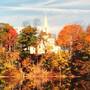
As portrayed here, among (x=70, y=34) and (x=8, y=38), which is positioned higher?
(x=70, y=34)

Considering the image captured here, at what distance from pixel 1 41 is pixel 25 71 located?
5.71 m

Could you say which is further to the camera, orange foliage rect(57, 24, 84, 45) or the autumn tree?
the autumn tree

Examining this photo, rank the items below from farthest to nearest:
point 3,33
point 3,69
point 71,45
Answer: point 3,33 < point 71,45 < point 3,69

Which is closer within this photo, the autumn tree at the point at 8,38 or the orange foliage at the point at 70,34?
the orange foliage at the point at 70,34

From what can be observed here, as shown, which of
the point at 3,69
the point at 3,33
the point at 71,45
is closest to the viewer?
the point at 3,69

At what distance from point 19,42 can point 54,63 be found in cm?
504

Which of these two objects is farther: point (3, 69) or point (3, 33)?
point (3, 33)

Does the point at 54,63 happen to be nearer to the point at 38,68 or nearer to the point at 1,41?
the point at 38,68

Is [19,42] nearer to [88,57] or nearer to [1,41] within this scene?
[1,41]

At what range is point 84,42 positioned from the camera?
52.6m

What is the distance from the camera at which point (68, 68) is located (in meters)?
51.4

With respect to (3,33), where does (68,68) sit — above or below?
below

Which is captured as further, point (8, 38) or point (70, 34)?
point (8, 38)

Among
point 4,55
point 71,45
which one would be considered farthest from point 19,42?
point 71,45
